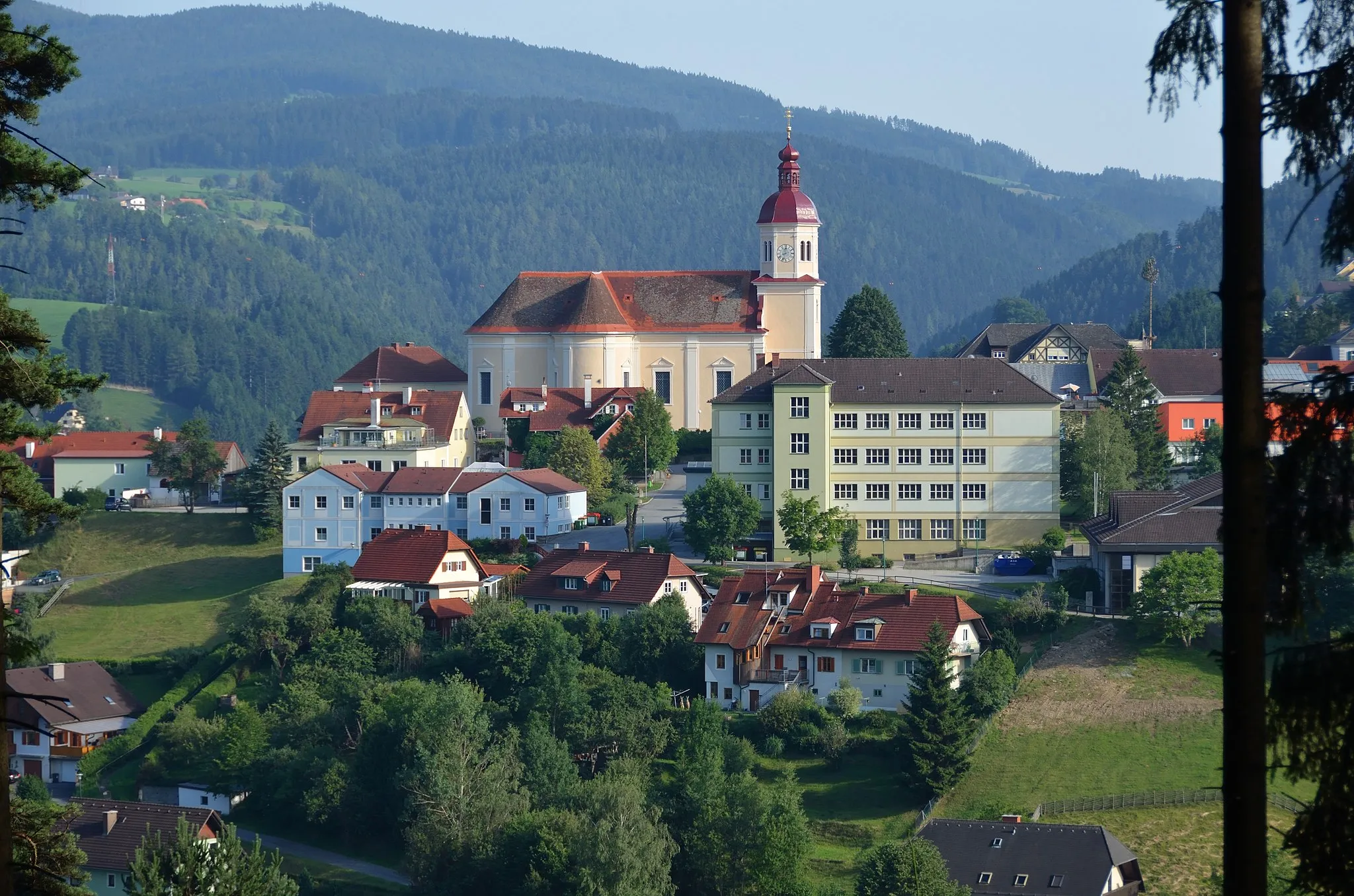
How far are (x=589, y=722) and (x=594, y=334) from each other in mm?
41480

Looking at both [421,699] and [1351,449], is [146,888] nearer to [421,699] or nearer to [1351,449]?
[421,699]

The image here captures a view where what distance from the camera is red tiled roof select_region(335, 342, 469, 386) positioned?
92.5 m

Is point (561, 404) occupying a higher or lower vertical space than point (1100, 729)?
higher

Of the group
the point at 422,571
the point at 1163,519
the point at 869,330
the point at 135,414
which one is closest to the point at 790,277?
the point at 869,330

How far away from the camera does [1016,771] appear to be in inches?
1768

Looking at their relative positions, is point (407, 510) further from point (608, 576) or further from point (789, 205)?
point (789, 205)

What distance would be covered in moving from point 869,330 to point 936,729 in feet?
116

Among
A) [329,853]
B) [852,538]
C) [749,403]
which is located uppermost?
[749,403]

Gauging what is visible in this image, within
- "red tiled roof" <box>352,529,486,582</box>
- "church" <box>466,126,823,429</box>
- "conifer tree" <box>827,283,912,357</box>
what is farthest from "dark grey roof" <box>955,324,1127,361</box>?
"red tiled roof" <box>352,529,486,582</box>

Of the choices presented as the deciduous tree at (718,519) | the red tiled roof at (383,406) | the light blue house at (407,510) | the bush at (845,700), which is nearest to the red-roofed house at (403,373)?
the red tiled roof at (383,406)

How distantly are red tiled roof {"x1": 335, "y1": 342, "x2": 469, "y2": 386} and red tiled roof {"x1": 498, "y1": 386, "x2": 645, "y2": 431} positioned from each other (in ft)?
20.5

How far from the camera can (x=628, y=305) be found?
9206 cm

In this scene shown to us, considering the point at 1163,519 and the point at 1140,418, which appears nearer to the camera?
the point at 1163,519

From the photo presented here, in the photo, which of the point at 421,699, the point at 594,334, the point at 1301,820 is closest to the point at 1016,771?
the point at 421,699
